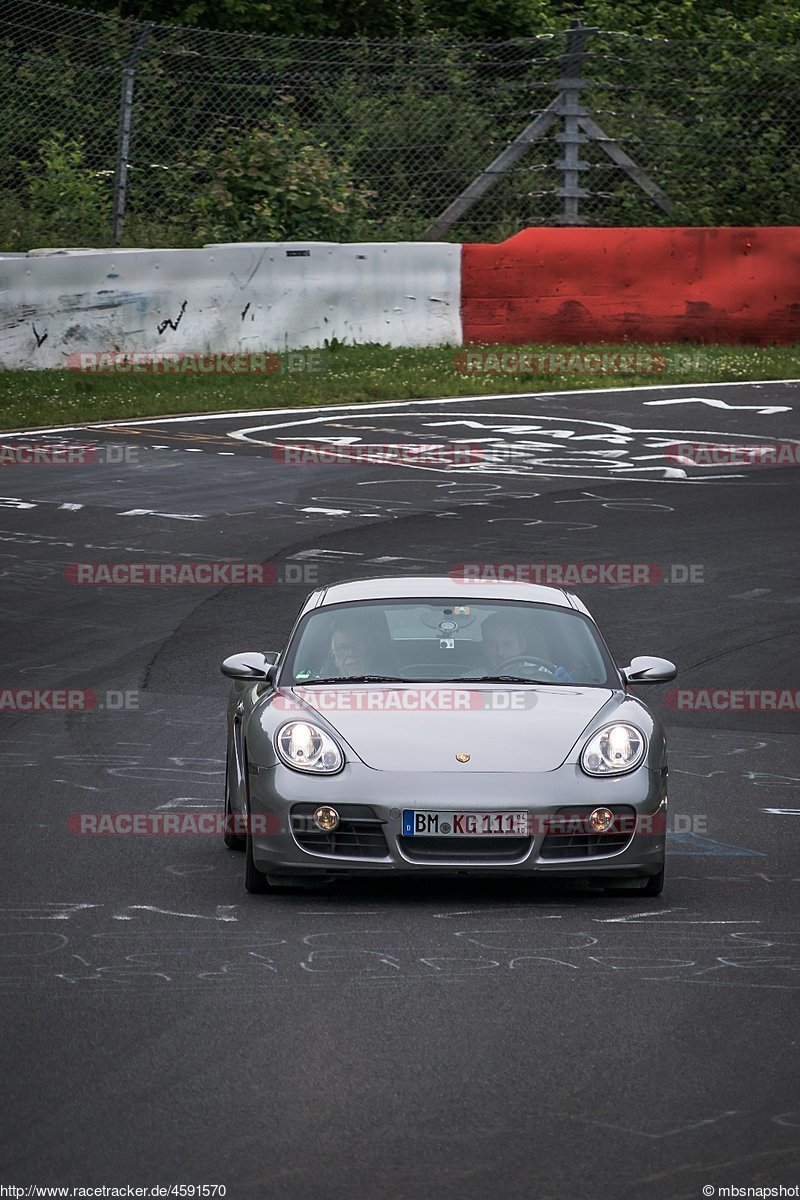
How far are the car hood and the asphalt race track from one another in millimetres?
581

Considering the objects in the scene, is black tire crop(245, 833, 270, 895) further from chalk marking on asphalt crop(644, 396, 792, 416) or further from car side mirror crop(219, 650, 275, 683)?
chalk marking on asphalt crop(644, 396, 792, 416)

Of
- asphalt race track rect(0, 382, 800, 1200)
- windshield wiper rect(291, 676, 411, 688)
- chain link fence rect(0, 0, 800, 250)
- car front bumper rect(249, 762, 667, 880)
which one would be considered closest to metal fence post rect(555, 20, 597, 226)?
chain link fence rect(0, 0, 800, 250)

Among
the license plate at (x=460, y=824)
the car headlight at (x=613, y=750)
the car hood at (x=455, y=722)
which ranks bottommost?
the license plate at (x=460, y=824)

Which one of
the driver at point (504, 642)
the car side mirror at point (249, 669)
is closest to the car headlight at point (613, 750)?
the driver at point (504, 642)

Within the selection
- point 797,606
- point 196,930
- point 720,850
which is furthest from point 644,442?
point 196,930

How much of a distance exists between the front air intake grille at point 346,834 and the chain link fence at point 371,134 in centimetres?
1915

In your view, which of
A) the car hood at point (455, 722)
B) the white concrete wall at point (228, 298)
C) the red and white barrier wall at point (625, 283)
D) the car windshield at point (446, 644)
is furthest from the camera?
A: the red and white barrier wall at point (625, 283)

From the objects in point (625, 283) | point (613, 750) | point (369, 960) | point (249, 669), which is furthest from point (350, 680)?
point (625, 283)

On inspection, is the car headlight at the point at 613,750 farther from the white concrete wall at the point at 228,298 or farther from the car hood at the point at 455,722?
the white concrete wall at the point at 228,298

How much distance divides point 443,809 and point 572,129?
22.2m

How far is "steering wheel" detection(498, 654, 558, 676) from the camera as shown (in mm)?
8820

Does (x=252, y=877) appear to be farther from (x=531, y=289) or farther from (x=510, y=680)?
(x=531, y=289)

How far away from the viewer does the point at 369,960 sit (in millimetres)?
→ 6875

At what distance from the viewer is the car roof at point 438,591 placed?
9.25 m
